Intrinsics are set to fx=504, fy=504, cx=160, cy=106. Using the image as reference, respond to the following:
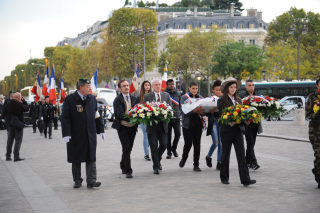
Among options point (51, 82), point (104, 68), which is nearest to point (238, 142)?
point (51, 82)

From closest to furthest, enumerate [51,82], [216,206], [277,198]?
[216,206], [277,198], [51,82]

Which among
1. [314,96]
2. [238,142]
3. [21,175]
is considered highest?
[314,96]

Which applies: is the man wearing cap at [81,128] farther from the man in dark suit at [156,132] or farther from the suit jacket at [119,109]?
the man in dark suit at [156,132]

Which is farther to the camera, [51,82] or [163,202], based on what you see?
[51,82]

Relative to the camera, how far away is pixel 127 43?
59969 millimetres

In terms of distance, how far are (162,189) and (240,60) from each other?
56122mm

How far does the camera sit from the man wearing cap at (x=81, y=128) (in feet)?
28.2

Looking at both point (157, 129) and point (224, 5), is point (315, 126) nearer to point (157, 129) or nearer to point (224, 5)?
point (157, 129)

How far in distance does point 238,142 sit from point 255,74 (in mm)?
54738

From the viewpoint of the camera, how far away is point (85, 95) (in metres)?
8.72

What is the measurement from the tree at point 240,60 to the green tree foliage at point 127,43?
9.19 m

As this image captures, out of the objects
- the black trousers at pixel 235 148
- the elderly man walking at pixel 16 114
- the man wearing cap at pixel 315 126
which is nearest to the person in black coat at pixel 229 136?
the black trousers at pixel 235 148

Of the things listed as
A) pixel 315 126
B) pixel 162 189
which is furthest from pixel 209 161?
pixel 315 126

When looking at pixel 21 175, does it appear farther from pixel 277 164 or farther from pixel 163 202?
pixel 277 164
